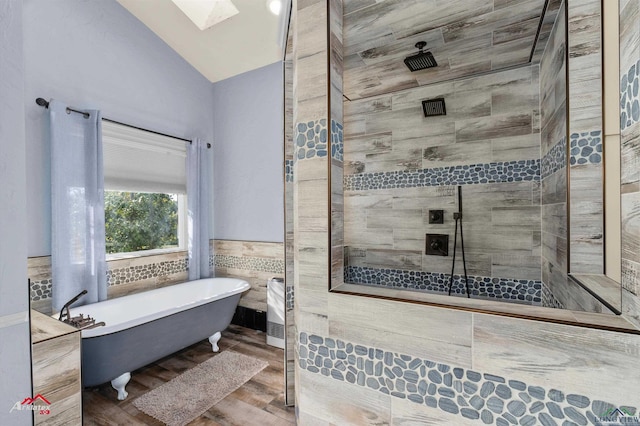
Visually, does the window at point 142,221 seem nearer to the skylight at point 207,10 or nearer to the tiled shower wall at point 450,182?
the skylight at point 207,10

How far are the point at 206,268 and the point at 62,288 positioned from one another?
1282 millimetres

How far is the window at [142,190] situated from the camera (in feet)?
8.87

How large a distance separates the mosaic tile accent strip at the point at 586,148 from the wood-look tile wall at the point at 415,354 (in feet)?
2.64

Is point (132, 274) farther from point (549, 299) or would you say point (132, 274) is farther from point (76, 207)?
point (549, 299)

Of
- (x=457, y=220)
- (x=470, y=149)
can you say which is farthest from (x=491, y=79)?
(x=457, y=220)

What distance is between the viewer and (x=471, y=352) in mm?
885

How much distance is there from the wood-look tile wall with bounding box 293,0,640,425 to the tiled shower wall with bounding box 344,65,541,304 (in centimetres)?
133

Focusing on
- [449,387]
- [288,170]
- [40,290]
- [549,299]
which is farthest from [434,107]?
[40,290]

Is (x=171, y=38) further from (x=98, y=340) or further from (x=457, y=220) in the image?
(x=457, y=220)

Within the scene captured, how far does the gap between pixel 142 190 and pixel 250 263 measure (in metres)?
1.33

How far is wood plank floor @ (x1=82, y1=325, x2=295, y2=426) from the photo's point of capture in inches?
70.6

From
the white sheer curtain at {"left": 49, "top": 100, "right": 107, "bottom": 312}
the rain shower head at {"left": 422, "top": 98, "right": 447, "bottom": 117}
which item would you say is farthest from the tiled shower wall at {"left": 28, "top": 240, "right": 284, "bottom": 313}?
the rain shower head at {"left": 422, "top": 98, "right": 447, "bottom": 117}

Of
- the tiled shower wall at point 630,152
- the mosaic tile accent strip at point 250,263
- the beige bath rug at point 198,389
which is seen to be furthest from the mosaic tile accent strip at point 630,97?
the mosaic tile accent strip at point 250,263

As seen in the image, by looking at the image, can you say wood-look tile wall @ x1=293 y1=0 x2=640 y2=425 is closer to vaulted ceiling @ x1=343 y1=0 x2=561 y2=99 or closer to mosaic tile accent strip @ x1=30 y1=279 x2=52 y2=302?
vaulted ceiling @ x1=343 y1=0 x2=561 y2=99
